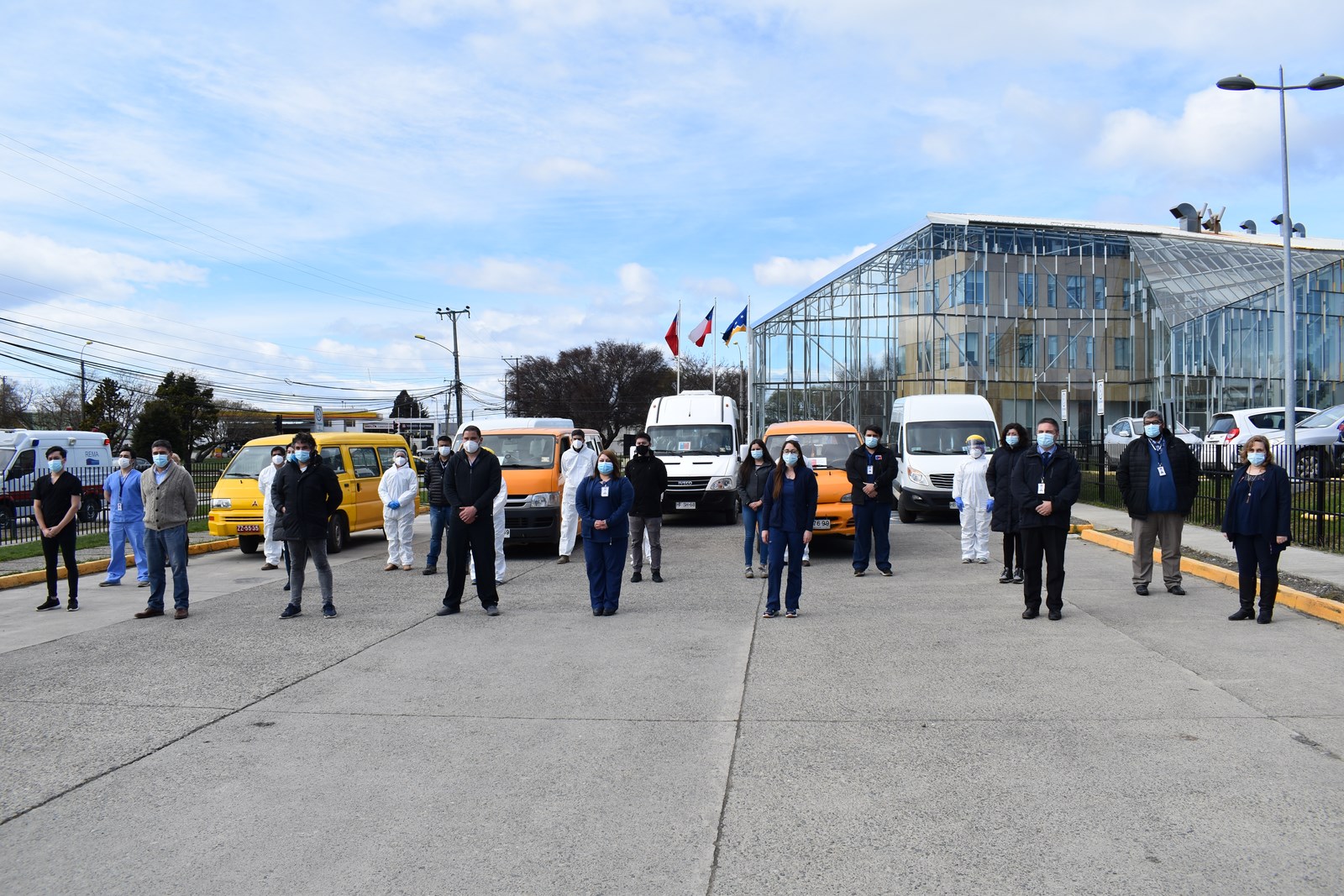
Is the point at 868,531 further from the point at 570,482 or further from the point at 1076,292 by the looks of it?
the point at 1076,292

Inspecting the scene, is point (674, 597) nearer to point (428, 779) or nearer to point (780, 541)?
point (780, 541)

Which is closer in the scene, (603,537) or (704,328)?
(603,537)

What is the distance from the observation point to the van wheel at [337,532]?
1648 centimetres

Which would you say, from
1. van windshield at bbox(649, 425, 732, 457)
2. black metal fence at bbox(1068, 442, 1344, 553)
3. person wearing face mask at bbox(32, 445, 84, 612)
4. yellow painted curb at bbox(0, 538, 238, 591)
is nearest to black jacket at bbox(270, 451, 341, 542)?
yellow painted curb at bbox(0, 538, 238, 591)

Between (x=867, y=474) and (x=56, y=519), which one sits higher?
(x=867, y=474)

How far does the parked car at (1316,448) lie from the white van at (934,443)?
506 centimetres

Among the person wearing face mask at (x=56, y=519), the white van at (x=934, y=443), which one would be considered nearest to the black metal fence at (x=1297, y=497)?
the white van at (x=934, y=443)

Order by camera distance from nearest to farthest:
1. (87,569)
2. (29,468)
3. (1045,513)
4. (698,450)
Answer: (1045,513) < (87,569) < (698,450) < (29,468)

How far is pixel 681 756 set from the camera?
550 cm

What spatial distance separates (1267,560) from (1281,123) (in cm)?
1160

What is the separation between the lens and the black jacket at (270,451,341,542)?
1025 cm

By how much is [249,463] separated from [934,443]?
12303mm

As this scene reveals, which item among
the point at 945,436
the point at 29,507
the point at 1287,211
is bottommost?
the point at 29,507

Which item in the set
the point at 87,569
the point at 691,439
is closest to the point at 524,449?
the point at 691,439
